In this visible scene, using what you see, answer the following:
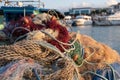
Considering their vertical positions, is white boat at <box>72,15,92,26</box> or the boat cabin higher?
the boat cabin

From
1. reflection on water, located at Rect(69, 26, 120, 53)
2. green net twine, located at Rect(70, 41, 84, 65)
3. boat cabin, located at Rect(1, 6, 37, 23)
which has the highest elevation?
green net twine, located at Rect(70, 41, 84, 65)

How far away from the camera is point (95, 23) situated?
292 ft

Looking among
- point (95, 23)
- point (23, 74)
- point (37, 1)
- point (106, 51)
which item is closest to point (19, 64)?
point (23, 74)

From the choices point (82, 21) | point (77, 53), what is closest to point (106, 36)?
point (77, 53)

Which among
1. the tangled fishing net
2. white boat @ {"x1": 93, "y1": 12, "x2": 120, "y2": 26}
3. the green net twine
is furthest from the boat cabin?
white boat @ {"x1": 93, "y1": 12, "x2": 120, "y2": 26}

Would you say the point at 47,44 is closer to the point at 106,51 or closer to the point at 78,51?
the point at 78,51

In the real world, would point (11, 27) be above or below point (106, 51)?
above

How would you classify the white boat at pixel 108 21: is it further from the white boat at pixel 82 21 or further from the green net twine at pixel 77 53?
the green net twine at pixel 77 53

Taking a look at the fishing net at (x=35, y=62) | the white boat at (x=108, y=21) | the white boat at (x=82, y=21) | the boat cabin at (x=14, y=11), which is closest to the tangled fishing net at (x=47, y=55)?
the fishing net at (x=35, y=62)

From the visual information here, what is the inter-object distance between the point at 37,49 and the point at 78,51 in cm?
93

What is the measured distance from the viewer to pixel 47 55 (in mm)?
4359

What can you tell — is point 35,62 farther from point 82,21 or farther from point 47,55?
point 82,21

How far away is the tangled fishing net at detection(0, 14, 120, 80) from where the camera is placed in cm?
392

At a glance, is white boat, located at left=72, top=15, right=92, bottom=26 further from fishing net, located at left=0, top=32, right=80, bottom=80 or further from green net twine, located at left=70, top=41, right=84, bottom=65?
fishing net, located at left=0, top=32, right=80, bottom=80
